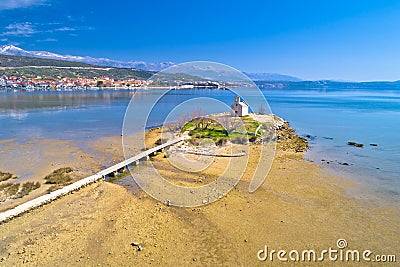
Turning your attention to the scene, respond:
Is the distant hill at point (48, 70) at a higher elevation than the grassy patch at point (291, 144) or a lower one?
higher

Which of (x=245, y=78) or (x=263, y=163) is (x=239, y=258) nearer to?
(x=245, y=78)

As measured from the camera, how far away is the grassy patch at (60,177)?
11797 millimetres

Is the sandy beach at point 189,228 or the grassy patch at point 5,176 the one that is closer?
the sandy beach at point 189,228

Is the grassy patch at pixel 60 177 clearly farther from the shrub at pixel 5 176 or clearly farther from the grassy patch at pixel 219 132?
the grassy patch at pixel 219 132

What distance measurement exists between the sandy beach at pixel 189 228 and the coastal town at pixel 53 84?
82958mm

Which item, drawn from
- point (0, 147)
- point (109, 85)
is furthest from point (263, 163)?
point (109, 85)

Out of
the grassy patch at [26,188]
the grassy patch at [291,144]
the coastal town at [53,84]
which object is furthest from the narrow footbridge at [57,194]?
the coastal town at [53,84]

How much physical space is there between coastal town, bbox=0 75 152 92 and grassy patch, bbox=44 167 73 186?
7857 centimetres

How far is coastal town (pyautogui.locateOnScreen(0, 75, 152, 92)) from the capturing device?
99438 mm

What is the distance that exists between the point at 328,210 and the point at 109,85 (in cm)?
12545

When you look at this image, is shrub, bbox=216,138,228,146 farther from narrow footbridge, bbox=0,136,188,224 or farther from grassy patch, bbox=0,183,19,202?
grassy patch, bbox=0,183,19,202

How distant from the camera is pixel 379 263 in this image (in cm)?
694

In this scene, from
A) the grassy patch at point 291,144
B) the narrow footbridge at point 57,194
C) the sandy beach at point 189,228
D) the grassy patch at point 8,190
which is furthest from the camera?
the grassy patch at point 291,144

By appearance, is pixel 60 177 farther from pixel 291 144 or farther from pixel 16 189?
pixel 291 144
